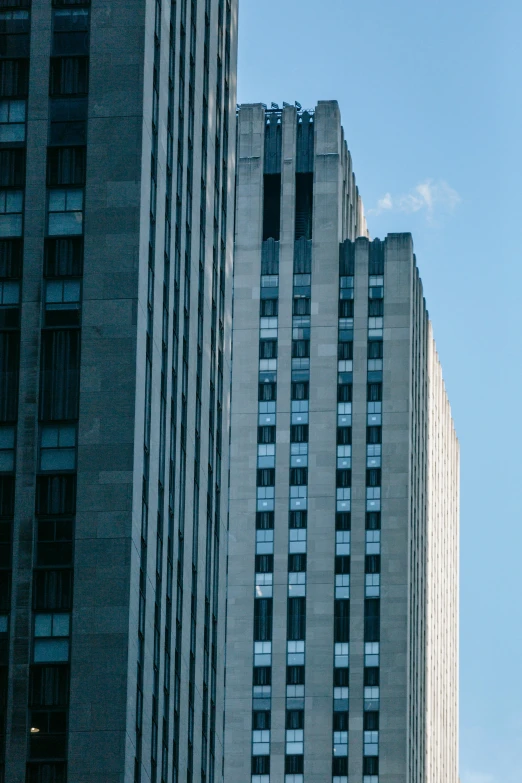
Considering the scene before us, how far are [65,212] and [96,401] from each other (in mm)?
7685

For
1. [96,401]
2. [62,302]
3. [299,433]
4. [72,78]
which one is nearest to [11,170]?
[72,78]

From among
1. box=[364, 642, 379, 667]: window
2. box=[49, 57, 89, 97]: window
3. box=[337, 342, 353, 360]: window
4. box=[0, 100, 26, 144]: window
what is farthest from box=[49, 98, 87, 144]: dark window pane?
box=[337, 342, 353, 360]: window

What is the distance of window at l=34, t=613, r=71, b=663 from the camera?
7369cm

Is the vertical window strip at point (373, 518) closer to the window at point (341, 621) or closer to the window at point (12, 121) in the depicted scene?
the window at point (341, 621)

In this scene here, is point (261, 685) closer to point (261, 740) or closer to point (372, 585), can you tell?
point (261, 740)

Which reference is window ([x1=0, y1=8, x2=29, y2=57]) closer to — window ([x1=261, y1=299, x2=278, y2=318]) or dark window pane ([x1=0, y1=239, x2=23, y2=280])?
dark window pane ([x1=0, y1=239, x2=23, y2=280])

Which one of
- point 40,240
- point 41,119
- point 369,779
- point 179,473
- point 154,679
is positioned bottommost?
point 369,779

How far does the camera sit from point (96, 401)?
76.6 metres

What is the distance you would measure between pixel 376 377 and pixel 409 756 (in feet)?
94.9

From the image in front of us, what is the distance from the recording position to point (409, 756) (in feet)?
514

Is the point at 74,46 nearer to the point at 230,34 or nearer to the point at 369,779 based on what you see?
the point at 230,34

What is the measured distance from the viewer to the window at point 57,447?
76.2 m

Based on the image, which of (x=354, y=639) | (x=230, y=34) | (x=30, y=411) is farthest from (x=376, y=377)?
(x=30, y=411)

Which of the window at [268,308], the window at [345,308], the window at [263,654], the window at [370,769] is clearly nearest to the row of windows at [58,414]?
the window at [263,654]
